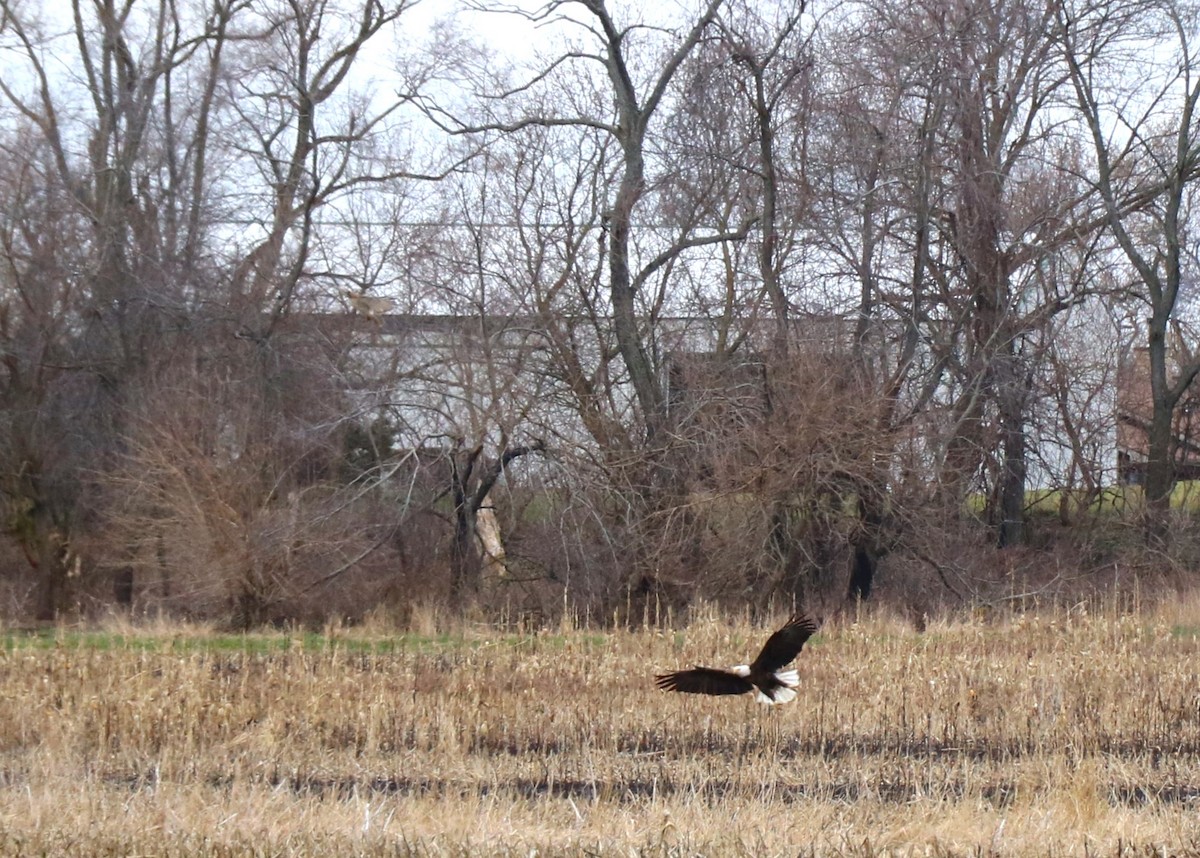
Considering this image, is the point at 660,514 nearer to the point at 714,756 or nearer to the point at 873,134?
the point at 873,134

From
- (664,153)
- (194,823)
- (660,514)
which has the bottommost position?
(194,823)

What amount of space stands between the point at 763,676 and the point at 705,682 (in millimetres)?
443

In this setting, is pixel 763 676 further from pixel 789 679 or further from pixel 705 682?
pixel 705 682

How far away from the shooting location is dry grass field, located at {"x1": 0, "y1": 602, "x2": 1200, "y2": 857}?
21.2 ft

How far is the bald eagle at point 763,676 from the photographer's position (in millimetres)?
8461

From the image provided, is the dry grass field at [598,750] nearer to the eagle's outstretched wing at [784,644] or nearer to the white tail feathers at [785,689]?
the white tail feathers at [785,689]

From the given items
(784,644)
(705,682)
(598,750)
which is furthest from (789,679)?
(598,750)

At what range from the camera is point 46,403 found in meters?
23.0

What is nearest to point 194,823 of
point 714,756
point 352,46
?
point 714,756

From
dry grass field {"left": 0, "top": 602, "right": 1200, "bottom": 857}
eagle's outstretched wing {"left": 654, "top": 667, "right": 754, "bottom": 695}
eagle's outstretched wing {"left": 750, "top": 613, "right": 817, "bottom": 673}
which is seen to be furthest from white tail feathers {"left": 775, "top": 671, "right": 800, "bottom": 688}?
dry grass field {"left": 0, "top": 602, "right": 1200, "bottom": 857}

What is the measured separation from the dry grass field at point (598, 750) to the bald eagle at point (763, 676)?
1.30 ft

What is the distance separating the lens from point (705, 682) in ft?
27.9

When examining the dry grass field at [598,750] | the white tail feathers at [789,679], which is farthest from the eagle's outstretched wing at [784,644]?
the dry grass field at [598,750]

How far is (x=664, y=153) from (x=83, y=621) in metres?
11.4
